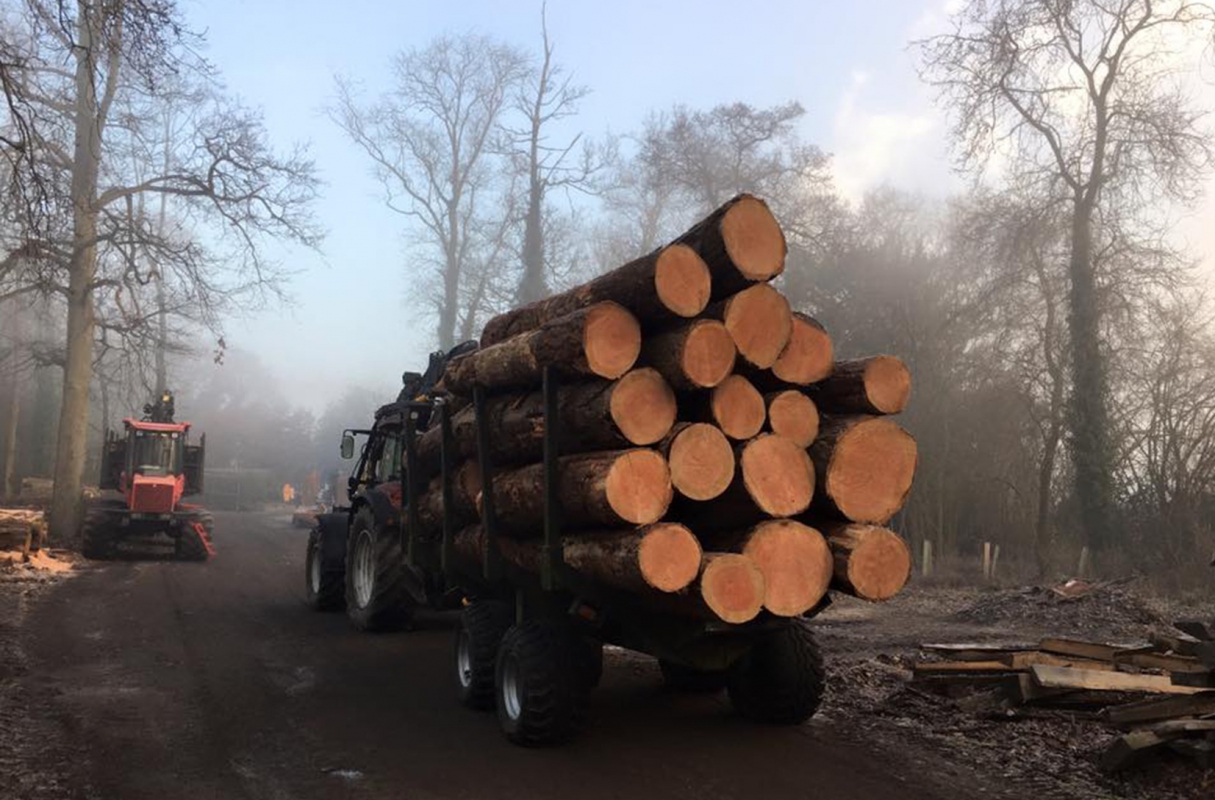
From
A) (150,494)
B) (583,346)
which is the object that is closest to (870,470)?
(583,346)

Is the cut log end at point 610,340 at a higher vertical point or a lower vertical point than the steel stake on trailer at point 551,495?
higher

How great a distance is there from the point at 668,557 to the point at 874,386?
5.74ft

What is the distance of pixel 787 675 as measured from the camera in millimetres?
6453

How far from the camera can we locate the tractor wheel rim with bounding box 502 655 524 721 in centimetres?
609

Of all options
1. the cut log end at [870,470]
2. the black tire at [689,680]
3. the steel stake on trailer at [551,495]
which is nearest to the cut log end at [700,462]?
the cut log end at [870,470]

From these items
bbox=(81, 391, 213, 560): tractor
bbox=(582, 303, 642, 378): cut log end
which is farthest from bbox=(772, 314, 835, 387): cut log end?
bbox=(81, 391, 213, 560): tractor

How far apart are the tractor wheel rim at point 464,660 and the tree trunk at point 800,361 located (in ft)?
9.95

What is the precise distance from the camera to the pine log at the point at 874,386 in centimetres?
582

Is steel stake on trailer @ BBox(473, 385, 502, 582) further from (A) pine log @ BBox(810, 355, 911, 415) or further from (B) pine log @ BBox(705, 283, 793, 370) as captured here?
(A) pine log @ BBox(810, 355, 911, 415)

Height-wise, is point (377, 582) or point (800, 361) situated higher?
point (800, 361)

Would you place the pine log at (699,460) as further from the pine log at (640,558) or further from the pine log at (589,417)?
the pine log at (640,558)

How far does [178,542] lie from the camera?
18562mm

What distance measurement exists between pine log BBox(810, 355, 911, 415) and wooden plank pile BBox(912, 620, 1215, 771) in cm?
234

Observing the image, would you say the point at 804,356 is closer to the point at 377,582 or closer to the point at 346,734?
the point at 346,734
